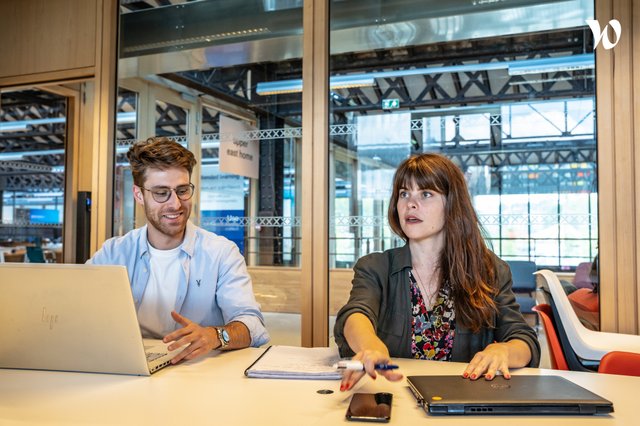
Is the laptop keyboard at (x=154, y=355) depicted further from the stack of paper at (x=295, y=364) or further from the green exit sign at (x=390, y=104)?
the green exit sign at (x=390, y=104)

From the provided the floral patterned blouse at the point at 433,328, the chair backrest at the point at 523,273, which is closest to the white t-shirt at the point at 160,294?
the floral patterned blouse at the point at 433,328

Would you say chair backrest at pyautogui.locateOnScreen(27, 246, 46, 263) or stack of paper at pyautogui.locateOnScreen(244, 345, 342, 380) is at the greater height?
stack of paper at pyautogui.locateOnScreen(244, 345, 342, 380)

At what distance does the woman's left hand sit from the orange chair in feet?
2.59

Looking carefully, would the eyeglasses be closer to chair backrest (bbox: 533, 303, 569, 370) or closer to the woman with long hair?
the woman with long hair

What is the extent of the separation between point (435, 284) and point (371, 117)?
6.14 feet

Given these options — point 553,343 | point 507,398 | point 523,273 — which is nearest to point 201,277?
point 507,398

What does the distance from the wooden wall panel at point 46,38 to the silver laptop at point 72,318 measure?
2.62 metres

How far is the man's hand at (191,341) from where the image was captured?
1646 mm

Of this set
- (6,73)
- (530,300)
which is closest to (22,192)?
(6,73)

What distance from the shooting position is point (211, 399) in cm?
129

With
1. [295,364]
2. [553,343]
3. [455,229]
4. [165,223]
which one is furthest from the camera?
[553,343]

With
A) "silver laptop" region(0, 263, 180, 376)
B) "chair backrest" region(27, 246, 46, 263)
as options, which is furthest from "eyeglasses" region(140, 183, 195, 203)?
"chair backrest" region(27, 246, 46, 263)

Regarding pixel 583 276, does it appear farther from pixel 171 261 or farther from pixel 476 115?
pixel 171 261

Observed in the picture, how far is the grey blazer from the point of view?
1785 millimetres
